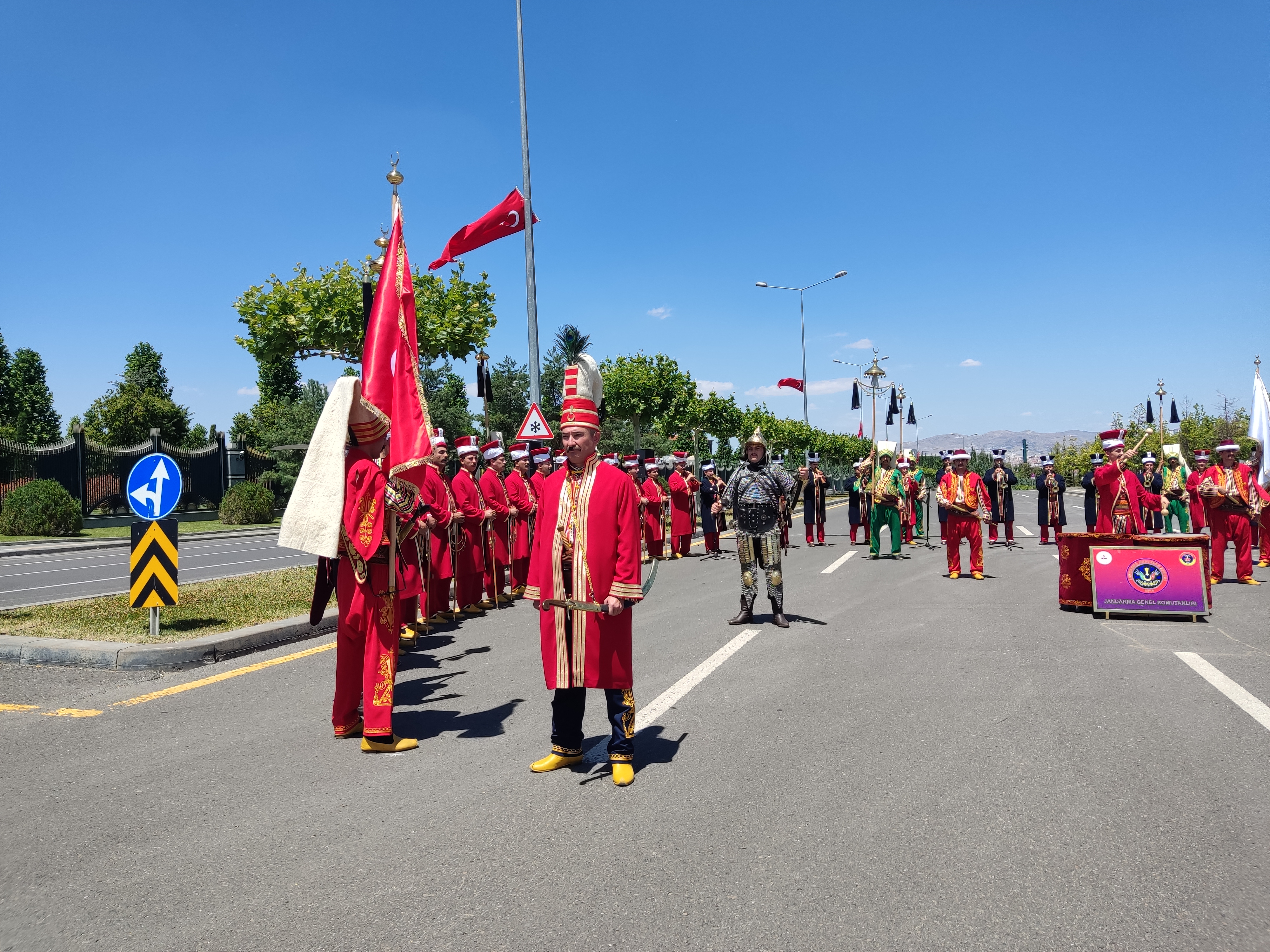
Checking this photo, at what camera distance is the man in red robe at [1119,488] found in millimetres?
12000

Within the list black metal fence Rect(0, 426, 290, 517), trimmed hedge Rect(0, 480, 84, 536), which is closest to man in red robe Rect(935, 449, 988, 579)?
black metal fence Rect(0, 426, 290, 517)

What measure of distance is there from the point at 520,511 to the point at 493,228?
22.1 feet

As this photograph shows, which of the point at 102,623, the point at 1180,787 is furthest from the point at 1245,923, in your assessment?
the point at 102,623

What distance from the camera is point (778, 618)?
874 cm

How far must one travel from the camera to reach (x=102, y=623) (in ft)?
26.9

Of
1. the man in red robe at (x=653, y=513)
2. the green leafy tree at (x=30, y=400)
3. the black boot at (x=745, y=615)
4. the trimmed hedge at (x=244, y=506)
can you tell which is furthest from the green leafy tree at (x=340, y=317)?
the green leafy tree at (x=30, y=400)

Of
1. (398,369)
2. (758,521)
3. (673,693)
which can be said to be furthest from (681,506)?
(398,369)

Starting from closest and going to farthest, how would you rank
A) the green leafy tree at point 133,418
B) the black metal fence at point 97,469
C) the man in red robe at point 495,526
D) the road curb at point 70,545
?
1. the man in red robe at point 495,526
2. the road curb at point 70,545
3. the black metal fence at point 97,469
4. the green leafy tree at point 133,418

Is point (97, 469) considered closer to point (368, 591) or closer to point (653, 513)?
point (653, 513)

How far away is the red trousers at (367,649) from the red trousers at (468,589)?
185 inches

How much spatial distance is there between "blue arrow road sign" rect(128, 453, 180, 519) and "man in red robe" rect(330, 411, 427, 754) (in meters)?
3.82

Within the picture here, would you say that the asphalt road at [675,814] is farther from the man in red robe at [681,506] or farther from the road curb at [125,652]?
the man in red robe at [681,506]

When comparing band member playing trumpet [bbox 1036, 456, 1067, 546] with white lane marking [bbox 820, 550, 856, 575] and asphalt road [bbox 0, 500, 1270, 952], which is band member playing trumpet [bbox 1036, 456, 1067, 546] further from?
asphalt road [bbox 0, 500, 1270, 952]

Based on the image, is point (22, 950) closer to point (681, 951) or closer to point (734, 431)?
point (681, 951)
